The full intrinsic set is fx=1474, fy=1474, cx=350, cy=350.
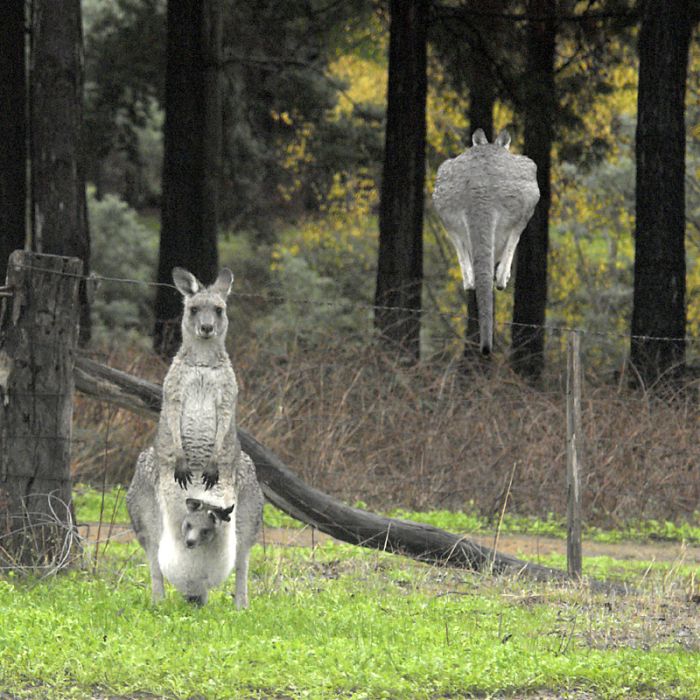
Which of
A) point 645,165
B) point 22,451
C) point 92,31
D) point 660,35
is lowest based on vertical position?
point 22,451

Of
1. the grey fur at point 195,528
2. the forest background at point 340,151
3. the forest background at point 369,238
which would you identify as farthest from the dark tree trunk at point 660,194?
the grey fur at point 195,528

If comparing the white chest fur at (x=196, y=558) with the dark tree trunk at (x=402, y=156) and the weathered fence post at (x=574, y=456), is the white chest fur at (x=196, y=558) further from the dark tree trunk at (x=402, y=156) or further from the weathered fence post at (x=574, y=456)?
the dark tree trunk at (x=402, y=156)

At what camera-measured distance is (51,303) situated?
1045 cm

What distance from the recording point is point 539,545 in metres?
14.8

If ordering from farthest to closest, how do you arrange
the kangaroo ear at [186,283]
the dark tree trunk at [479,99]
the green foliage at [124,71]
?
the green foliage at [124,71]
the dark tree trunk at [479,99]
the kangaroo ear at [186,283]

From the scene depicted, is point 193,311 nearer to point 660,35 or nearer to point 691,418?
point 691,418

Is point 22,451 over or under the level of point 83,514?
over

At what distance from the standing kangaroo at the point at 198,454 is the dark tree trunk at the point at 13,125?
49.9ft

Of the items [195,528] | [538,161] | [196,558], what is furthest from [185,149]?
A: [195,528]

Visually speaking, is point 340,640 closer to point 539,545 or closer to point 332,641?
point 332,641

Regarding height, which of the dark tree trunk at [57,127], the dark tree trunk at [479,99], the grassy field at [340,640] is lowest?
the grassy field at [340,640]

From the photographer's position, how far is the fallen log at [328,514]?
10727 mm

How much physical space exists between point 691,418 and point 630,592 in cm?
635

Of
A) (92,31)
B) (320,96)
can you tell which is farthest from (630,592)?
(92,31)
